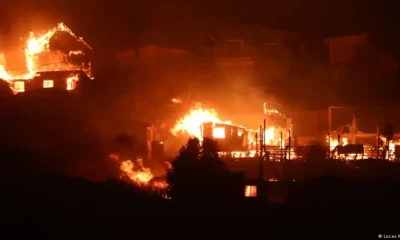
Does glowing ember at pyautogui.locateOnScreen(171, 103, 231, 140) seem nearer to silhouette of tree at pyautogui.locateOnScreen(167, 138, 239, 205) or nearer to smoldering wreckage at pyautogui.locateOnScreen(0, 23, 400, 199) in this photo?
smoldering wreckage at pyautogui.locateOnScreen(0, 23, 400, 199)

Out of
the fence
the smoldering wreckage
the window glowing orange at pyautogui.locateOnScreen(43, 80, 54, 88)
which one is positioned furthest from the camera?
the window glowing orange at pyautogui.locateOnScreen(43, 80, 54, 88)

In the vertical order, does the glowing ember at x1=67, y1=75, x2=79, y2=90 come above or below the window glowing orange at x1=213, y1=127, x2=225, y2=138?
above

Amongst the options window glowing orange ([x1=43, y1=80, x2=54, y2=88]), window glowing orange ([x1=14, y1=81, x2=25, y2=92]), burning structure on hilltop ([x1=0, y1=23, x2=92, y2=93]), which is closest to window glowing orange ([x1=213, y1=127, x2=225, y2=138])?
burning structure on hilltop ([x1=0, y1=23, x2=92, y2=93])

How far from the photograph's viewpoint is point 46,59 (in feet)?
128

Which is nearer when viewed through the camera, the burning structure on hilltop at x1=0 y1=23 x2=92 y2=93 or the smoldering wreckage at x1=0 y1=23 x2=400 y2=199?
the smoldering wreckage at x1=0 y1=23 x2=400 y2=199

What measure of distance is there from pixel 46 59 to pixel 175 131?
11.4 m

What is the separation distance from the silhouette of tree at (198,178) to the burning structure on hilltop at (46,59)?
18350 mm

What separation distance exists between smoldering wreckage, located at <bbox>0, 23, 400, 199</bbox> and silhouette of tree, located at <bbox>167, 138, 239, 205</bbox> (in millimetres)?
5676

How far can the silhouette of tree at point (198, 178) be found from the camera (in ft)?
60.9

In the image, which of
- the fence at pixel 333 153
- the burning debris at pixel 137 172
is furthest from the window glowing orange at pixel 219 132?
the burning debris at pixel 137 172

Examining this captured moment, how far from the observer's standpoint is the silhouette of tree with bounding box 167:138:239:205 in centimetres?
1856

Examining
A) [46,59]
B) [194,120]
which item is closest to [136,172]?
[194,120]

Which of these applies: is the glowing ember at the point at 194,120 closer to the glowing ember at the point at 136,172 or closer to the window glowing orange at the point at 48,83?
the glowing ember at the point at 136,172

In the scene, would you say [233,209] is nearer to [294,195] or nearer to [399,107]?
[294,195]
